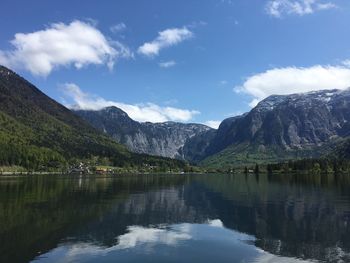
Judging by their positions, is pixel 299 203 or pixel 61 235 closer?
pixel 61 235

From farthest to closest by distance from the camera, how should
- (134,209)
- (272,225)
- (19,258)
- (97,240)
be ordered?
(134,209), (272,225), (97,240), (19,258)

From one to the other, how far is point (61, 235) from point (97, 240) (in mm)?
6002

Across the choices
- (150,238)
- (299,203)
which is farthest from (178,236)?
(299,203)

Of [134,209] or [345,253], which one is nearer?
[345,253]

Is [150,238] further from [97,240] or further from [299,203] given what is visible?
[299,203]

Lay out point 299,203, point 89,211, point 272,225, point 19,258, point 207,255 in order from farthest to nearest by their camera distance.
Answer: point 299,203 < point 89,211 < point 272,225 < point 207,255 < point 19,258

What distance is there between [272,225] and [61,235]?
105 feet

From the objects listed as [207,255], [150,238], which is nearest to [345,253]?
[207,255]

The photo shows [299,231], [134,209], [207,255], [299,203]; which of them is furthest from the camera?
[299,203]

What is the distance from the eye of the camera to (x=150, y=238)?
181 feet

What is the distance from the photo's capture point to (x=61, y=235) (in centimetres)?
5628

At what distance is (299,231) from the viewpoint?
198ft

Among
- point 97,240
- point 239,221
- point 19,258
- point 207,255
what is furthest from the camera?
point 239,221

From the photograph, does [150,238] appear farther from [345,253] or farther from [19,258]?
[345,253]
